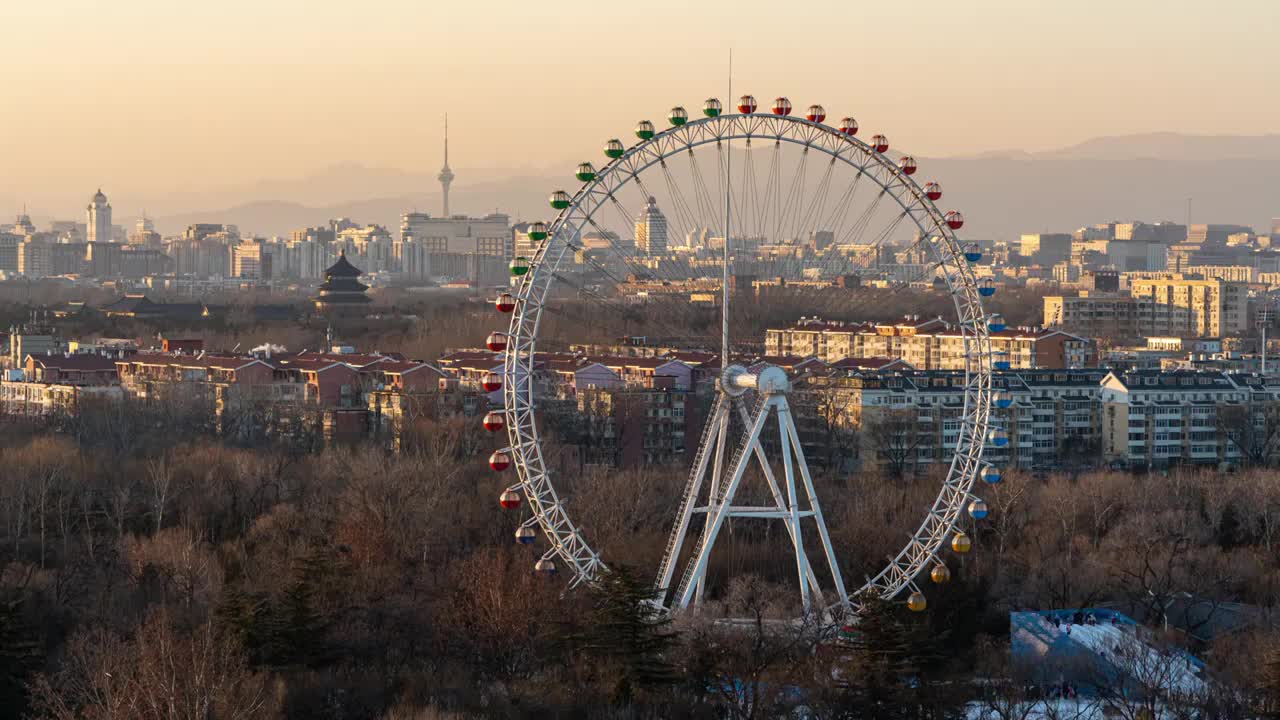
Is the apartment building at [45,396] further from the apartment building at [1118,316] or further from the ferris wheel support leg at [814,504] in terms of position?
the apartment building at [1118,316]

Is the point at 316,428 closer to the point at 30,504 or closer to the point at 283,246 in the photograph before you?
the point at 30,504

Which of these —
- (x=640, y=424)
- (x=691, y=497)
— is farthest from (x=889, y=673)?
(x=640, y=424)

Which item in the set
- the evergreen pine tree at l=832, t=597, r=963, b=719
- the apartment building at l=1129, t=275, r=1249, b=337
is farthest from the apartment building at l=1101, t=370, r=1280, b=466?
the apartment building at l=1129, t=275, r=1249, b=337

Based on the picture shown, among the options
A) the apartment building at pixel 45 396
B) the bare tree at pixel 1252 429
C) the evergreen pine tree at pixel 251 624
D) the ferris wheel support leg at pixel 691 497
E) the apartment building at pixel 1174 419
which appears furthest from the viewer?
the apartment building at pixel 45 396

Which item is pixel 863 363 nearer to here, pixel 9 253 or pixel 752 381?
pixel 752 381

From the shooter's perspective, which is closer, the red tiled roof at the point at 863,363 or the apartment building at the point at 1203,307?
the red tiled roof at the point at 863,363

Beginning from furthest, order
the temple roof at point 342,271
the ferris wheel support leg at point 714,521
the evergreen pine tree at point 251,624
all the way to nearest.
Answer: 1. the temple roof at point 342,271
2. the ferris wheel support leg at point 714,521
3. the evergreen pine tree at point 251,624

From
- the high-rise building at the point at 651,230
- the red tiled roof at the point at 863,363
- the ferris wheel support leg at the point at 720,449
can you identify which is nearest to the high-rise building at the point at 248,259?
the red tiled roof at the point at 863,363
